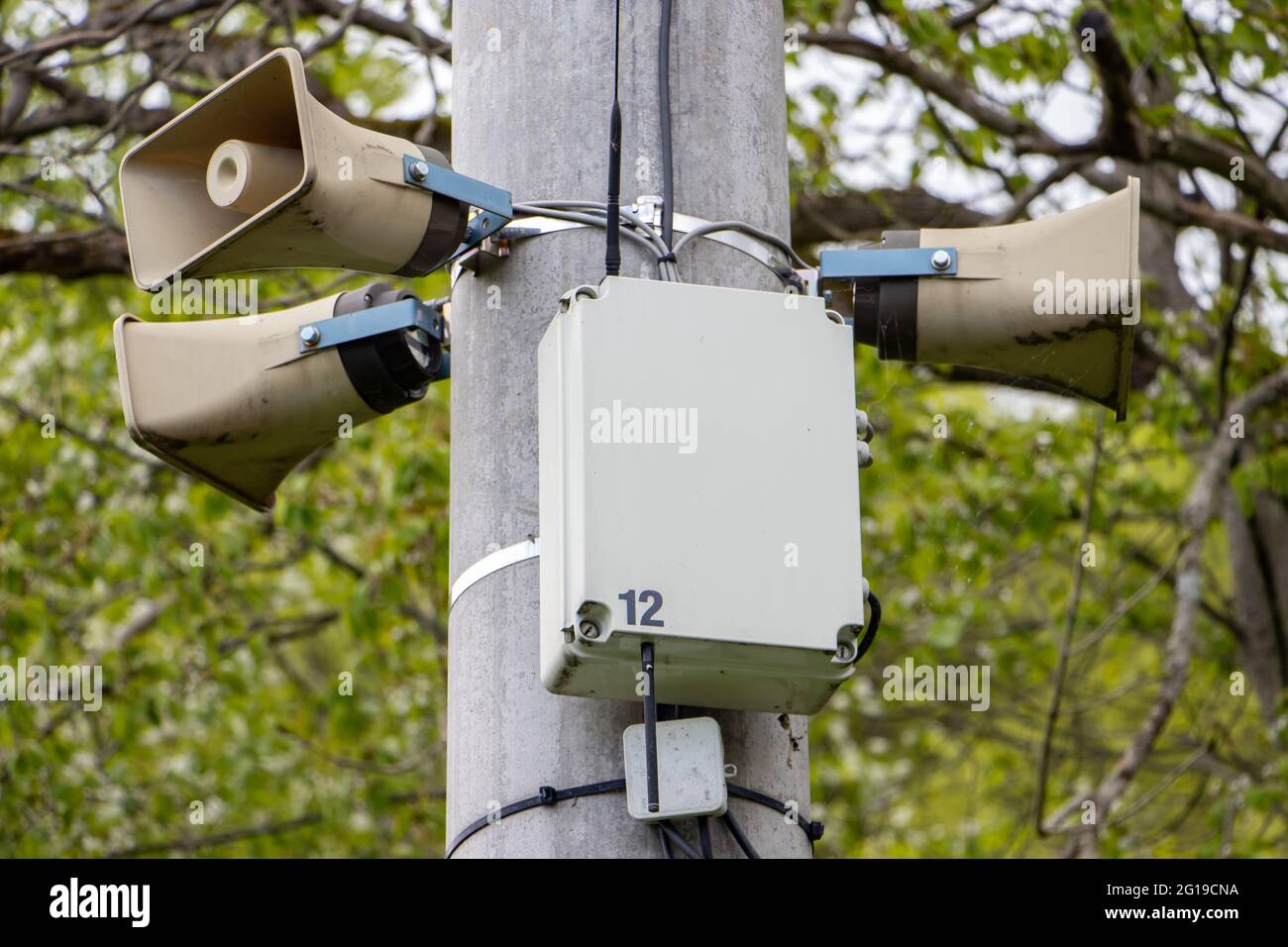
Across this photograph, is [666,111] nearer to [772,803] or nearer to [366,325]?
[366,325]

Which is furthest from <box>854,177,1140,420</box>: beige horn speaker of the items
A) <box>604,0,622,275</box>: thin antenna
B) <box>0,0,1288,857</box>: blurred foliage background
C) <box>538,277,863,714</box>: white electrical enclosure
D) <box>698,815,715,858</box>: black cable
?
<box>0,0,1288,857</box>: blurred foliage background

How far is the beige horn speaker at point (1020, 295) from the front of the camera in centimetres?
257

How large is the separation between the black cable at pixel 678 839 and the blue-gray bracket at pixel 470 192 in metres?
0.92

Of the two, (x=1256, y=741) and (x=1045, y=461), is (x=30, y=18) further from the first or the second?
(x=1256, y=741)

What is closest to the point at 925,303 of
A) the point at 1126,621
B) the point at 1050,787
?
the point at 1126,621

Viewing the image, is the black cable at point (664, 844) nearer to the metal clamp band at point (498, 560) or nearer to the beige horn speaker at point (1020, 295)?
the metal clamp band at point (498, 560)

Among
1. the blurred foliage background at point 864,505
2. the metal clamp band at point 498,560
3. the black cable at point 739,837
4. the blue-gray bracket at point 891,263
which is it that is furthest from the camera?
the blurred foliage background at point 864,505

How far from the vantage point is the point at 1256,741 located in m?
7.60

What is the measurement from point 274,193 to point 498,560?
0.72m

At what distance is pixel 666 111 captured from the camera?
2.66m

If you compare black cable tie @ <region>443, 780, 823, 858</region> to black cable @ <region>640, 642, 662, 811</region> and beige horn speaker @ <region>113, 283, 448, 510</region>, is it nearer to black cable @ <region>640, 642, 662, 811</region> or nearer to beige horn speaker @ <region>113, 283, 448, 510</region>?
black cable @ <region>640, 642, 662, 811</region>

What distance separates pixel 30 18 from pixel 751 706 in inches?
218

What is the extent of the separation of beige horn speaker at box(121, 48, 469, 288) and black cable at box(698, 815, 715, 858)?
0.93 m

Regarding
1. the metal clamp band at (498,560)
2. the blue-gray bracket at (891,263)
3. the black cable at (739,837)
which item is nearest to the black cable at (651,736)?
the black cable at (739,837)
